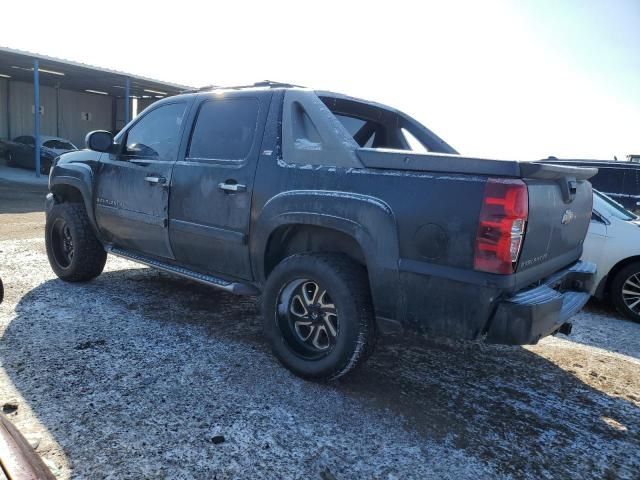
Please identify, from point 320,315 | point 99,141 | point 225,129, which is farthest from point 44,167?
point 320,315

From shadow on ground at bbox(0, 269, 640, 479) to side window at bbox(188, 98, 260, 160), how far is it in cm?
143

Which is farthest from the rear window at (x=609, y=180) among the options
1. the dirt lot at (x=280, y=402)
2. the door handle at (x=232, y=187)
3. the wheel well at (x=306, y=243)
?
the door handle at (x=232, y=187)

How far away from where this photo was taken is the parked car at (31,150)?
19.4 m

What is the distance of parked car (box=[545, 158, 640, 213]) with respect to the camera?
7.16 metres

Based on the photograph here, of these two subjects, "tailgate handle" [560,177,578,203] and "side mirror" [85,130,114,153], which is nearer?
"tailgate handle" [560,177,578,203]

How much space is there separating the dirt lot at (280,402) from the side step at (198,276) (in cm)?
44

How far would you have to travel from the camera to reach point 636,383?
3.45m

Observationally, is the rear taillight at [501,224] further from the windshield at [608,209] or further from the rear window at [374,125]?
the windshield at [608,209]

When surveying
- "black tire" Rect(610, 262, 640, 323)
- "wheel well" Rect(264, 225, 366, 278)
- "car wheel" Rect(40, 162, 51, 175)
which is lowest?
"car wheel" Rect(40, 162, 51, 175)

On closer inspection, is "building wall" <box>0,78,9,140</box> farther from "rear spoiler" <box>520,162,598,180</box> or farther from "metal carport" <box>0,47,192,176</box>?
"rear spoiler" <box>520,162,598,180</box>

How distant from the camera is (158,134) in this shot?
14.2 feet

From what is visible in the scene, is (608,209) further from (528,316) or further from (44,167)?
(44,167)

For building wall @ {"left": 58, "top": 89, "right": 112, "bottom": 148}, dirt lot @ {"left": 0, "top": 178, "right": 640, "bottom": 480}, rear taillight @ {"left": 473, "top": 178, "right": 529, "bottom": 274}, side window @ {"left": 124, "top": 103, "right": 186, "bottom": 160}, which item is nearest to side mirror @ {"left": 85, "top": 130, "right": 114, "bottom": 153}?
side window @ {"left": 124, "top": 103, "right": 186, "bottom": 160}

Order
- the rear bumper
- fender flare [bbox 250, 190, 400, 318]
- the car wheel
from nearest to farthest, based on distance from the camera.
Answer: the rear bumper, fender flare [bbox 250, 190, 400, 318], the car wheel
